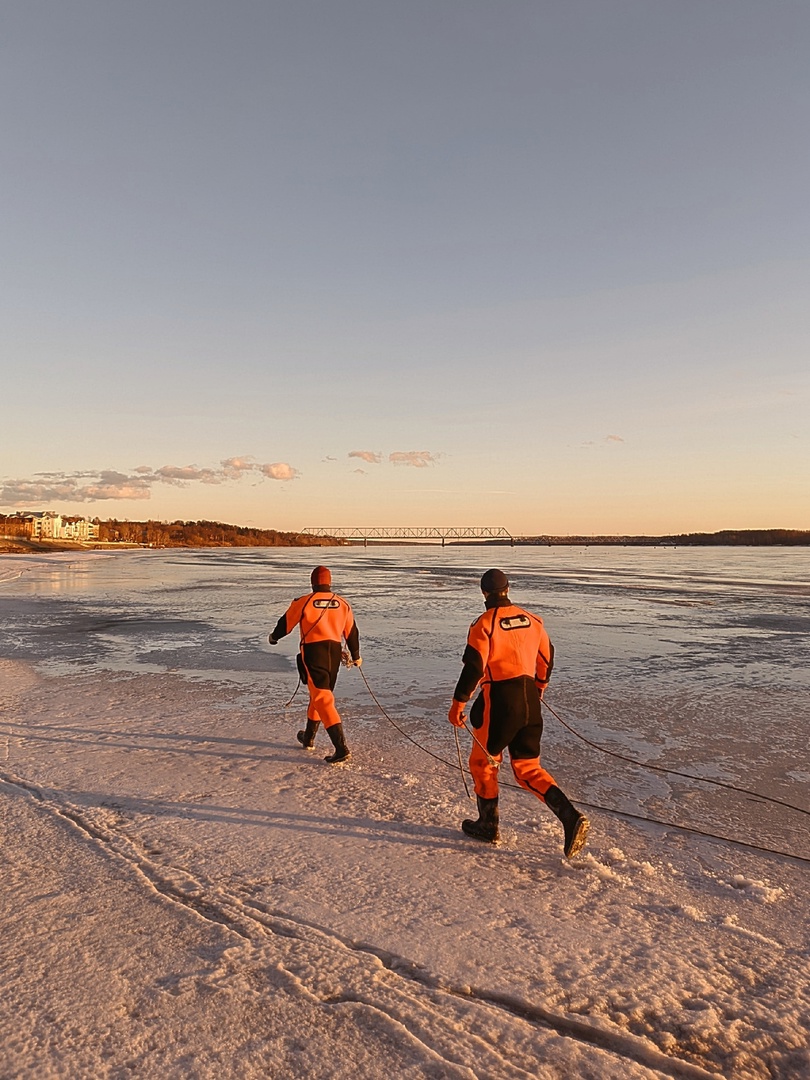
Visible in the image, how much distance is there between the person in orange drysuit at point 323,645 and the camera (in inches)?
220

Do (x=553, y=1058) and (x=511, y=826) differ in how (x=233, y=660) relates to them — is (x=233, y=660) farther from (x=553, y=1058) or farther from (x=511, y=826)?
(x=553, y=1058)

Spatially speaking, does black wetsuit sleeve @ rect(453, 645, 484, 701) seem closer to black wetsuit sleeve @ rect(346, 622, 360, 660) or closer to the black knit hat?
the black knit hat

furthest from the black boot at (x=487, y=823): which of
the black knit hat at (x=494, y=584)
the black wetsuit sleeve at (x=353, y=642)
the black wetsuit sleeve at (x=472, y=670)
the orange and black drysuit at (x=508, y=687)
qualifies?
the black wetsuit sleeve at (x=353, y=642)

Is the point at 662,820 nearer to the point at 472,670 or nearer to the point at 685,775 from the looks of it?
the point at 685,775

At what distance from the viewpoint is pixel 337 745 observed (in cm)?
559

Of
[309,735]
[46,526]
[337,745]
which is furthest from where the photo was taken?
[46,526]

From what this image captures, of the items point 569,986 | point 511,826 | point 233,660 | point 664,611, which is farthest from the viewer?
point 664,611

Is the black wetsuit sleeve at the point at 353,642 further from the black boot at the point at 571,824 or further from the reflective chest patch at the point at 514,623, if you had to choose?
the black boot at the point at 571,824

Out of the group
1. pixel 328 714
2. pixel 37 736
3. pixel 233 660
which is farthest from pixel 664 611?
pixel 37 736

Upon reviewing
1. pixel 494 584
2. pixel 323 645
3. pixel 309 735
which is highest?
pixel 494 584

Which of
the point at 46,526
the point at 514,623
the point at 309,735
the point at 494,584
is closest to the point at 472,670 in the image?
the point at 514,623

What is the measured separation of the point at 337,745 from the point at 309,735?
44 centimetres

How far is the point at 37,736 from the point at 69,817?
2.28m

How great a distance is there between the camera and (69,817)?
434cm
